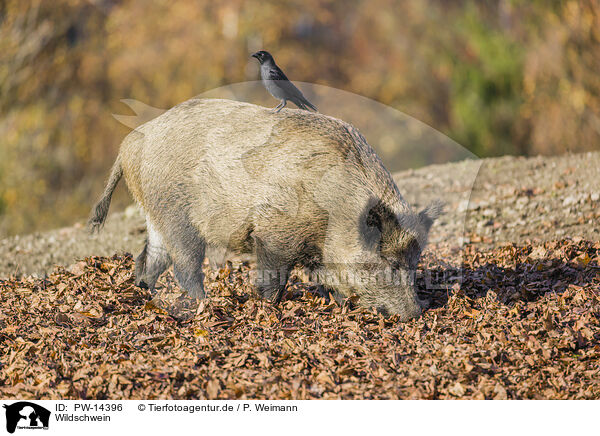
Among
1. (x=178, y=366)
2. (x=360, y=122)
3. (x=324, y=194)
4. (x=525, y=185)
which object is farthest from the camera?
(x=360, y=122)

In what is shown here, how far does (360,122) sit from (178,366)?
1237 centimetres

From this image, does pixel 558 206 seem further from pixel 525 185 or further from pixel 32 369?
pixel 32 369

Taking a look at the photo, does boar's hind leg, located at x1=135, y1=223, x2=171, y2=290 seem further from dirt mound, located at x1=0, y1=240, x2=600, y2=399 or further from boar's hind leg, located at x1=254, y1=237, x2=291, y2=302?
boar's hind leg, located at x1=254, y1=237, x2=291, y2=302

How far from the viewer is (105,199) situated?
18.2 feet

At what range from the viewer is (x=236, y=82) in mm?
14453

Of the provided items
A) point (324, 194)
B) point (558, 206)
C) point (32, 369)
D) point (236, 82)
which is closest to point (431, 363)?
point (324, 194)

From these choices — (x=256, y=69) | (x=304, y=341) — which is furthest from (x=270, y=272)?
(x=256, y=69)

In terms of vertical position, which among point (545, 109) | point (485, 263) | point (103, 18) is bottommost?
point (485, 263)

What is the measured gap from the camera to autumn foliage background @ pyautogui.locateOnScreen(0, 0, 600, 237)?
1148 centimetres

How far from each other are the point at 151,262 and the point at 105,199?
2.19ft

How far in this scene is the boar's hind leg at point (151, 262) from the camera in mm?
5402

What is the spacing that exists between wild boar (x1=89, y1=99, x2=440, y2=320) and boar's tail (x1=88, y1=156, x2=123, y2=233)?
0.28m

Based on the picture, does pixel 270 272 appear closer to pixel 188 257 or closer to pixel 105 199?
pixel 188 257

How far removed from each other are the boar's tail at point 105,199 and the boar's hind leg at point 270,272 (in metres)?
1.48
